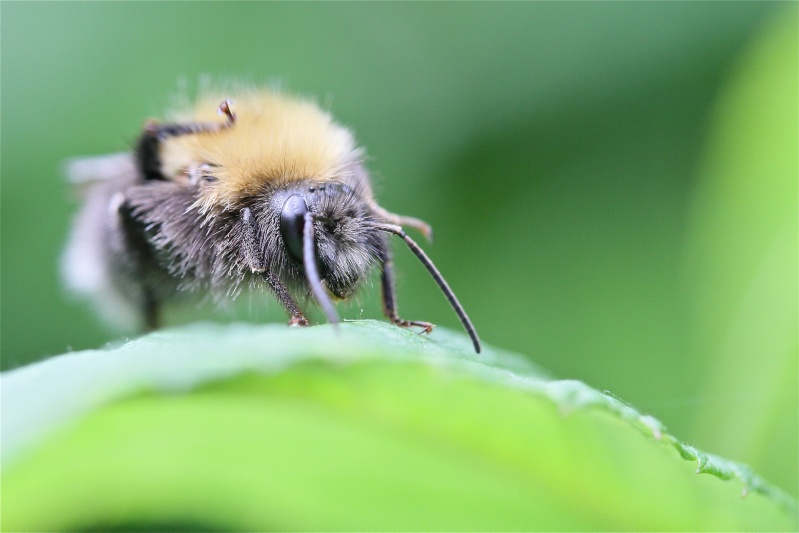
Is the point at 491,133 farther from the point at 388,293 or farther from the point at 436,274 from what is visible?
the point at 436,274

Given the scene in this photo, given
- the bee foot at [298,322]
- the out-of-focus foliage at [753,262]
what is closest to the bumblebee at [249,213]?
the bee foot at [298,322]

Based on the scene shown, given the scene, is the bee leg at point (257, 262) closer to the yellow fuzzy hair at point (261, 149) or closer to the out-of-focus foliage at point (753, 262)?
the yellow fuzzy hair at point (261, 149)

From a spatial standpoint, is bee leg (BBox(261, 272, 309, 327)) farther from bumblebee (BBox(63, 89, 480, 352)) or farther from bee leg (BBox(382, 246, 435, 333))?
bee leg (BBox(382, 246, 435, 333))

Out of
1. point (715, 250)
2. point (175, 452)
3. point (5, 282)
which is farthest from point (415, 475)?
point (5, 282)

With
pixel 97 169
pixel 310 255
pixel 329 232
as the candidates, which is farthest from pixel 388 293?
pixel 97 169

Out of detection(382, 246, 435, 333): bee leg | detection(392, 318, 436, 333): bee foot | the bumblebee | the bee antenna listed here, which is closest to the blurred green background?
the bumblebee

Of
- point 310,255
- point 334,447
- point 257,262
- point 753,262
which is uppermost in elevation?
point 753,262
